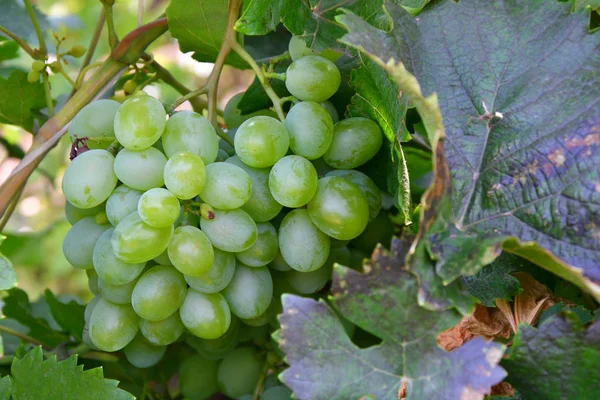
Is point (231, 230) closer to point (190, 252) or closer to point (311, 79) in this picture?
point (190, 252)

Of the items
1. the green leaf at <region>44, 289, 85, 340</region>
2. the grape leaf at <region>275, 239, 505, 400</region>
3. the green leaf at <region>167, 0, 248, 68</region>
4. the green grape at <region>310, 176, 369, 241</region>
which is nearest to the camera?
Answer: the grape leaf at <region>275, 239, 505, 400</region>

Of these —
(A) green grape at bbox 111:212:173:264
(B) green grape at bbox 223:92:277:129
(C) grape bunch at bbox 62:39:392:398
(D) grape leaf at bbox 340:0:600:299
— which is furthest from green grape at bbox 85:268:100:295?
(D) grape leaf at bbox 340:0:600:299

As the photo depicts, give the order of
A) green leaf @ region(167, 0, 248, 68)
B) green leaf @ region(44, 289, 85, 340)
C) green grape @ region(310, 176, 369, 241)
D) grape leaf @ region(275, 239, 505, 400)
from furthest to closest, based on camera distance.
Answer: green leaf @ region(44, 289, 85, 340) < green leaf @ region(167, 0, 248, 68) < green grape @ region(310, 176, 369, 241) < grape leaf @ region(275, 239, 505, 400)

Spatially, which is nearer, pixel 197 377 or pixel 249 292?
pixel 249 292

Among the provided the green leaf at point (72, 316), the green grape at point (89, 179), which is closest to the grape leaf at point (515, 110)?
the green grape at point (89, 179)

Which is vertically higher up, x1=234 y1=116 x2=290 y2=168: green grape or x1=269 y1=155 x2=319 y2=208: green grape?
x1=234 y1=116 x2=290 y2=168: green grape

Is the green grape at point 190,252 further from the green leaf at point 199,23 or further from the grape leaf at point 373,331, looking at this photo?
the green leaf at point 199,23

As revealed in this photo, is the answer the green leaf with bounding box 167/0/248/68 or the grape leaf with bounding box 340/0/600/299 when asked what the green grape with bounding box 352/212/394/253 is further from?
the green leaf with bounding box 167/0/248/68

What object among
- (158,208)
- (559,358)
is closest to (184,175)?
(158,208)

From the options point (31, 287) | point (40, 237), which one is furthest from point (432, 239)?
point (31, 287)
